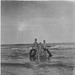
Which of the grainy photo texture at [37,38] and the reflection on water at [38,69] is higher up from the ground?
the grainy photo texture at [37,38]

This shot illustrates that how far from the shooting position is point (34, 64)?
2178mm

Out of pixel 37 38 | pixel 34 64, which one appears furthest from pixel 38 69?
pixel 37 38

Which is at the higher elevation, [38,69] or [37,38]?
[37,38]

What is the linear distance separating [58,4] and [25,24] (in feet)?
1.61

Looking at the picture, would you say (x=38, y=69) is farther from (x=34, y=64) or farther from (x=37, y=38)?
(x=37, y=38)

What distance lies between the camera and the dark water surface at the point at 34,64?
2172 millimetres

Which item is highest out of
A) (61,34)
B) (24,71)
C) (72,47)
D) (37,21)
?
(37,21)

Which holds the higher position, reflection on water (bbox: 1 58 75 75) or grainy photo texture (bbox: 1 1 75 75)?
grainy photo texture (bbox: 1 1 75 75)

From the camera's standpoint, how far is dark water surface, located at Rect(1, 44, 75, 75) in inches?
85.5

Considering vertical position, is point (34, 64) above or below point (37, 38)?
below

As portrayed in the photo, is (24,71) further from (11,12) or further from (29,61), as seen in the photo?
(11,12)

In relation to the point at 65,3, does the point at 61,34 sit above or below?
below

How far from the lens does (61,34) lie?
2.18 meters

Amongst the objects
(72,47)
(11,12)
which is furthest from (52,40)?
(11,12)
